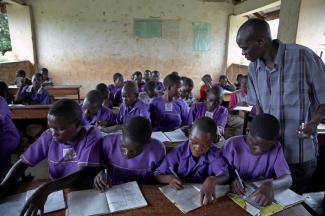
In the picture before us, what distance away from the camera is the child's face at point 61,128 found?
1.28m

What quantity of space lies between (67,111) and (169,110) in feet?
5.17

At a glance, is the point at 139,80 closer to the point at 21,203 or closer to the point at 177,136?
the point at 177,136

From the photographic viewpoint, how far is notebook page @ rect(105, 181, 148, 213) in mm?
1078

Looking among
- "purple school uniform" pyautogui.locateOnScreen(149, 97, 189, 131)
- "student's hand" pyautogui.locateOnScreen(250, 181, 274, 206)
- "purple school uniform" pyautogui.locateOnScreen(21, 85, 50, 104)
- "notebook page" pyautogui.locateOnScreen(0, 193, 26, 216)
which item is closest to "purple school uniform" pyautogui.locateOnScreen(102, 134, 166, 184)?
"notebook page" pyautogui.locateOnScreen(0, 193, 26, 216)

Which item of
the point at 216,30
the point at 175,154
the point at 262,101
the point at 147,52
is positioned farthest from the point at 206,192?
the point at 216,30

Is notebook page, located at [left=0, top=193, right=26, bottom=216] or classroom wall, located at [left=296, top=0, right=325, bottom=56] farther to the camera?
classroom wall, located at [left=296, top=0, right=325, bottom=56]

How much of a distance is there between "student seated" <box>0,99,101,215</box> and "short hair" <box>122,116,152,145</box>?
0.23 metres

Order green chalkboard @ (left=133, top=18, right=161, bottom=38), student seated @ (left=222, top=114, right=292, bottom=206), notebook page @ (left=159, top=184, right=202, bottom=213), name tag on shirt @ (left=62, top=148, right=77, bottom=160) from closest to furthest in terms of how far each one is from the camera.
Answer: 1. notebook page @ (left=159, top=184, right=202, bottom=213)
2. student seated @ (left=222, top=114, right=292, bottom=206)
3. name tag on shirt @ (left=62, top=148, right=77, bottom=160)
4. green chalkboard @ (left=133, top=18, right=161, bottom=38)

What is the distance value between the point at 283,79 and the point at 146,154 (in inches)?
35.6

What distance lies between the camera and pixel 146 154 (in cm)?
150

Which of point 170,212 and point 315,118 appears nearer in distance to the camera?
point 170,212

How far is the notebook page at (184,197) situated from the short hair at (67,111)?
0.58 m

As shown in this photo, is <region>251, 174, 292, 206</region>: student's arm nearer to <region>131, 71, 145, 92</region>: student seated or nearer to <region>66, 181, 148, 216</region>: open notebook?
<region>66, 181, 148, 216</region>: open notebook

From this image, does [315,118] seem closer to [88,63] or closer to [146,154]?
[146,154]
